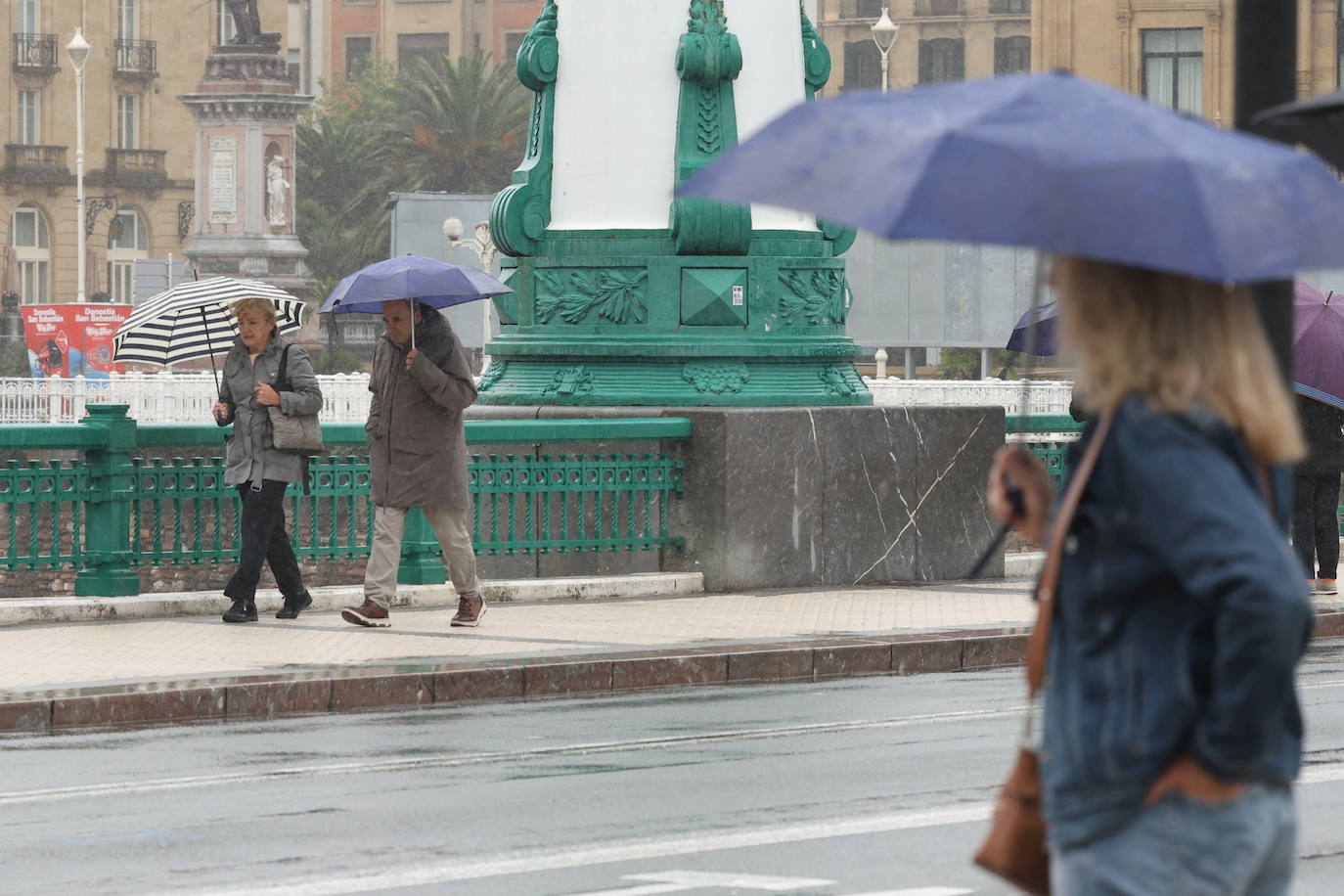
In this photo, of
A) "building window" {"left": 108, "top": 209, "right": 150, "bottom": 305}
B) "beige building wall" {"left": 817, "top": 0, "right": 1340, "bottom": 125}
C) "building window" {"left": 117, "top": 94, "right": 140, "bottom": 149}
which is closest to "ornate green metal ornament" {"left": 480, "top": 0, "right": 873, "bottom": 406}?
"beige building wall" {"left": 817, "top": 0, "right": 1340, "bottom": 125}

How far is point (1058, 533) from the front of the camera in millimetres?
3742

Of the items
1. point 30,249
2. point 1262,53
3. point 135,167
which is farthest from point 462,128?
point 1262,53

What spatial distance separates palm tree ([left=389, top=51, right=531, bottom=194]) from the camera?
93.0 m

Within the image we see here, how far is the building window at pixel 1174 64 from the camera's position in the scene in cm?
6391

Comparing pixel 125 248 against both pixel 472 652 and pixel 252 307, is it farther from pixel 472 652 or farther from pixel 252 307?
pixel 472 652

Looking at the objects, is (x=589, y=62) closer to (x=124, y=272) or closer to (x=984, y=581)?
(x=984, y=581)

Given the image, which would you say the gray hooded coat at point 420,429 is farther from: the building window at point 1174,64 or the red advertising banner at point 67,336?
the building window at point 1174,64

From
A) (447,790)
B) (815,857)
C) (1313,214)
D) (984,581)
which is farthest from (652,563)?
(1313,214)

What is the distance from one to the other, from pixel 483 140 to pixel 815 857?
86397 millimetres

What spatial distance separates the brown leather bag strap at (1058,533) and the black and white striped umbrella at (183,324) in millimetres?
10824

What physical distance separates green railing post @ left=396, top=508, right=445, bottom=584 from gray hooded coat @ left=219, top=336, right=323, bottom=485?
1.56 metres

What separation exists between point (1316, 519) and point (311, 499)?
5893 mm

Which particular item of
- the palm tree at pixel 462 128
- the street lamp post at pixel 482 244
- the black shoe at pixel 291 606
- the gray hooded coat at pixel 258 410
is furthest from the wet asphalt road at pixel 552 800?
the palm tree at pixel 462 128

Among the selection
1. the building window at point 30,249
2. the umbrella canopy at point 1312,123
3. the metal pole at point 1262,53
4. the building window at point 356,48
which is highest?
the building window at point 356,48
